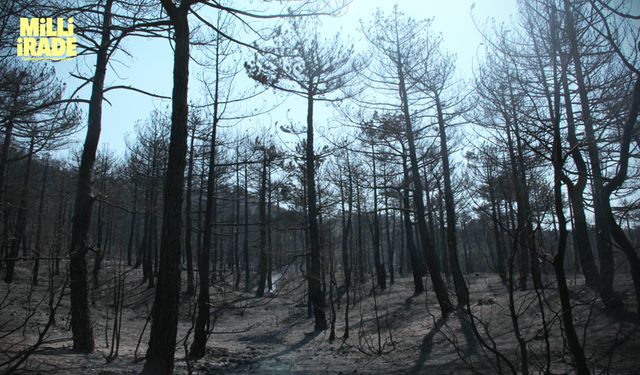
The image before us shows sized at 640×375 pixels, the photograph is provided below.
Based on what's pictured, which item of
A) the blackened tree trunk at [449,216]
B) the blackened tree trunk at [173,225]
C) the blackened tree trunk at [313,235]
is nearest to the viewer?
the blackened tree trunk at [173,225]

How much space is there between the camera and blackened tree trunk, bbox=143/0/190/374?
5477 mm

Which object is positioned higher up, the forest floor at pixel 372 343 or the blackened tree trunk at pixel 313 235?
the blackened tree trunk at pixel 313 235

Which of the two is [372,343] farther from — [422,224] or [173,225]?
[173,225]

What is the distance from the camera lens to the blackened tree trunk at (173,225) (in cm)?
548

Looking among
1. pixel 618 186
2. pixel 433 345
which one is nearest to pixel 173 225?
pixel 618 186

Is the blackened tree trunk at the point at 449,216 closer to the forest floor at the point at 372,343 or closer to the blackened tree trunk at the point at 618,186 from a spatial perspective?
the forest floor at the point at 372,343

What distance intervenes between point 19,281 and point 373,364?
60.2ft

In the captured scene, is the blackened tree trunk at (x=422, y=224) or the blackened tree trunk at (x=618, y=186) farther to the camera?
the blackened tree trunk at (x=422, y=224)

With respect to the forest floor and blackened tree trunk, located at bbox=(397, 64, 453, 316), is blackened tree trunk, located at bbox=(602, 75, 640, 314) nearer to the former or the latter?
the forest floor

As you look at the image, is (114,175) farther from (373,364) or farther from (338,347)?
(373,364)

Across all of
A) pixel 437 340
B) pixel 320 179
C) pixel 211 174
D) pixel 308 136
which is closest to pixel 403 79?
pixel 308 136

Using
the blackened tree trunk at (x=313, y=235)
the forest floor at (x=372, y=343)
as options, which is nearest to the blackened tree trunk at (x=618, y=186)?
the forest floor at (x=372, y=343)

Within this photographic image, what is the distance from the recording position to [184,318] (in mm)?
18688

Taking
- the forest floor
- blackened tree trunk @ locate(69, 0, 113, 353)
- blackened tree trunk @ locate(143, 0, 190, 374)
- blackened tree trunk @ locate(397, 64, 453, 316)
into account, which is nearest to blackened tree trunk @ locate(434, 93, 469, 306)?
blackened tree trunk @ locate(397, 64, 453, 316)
